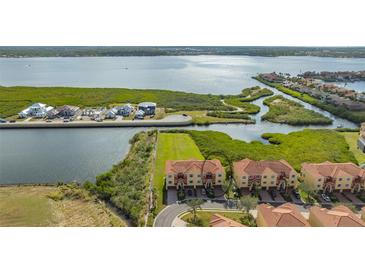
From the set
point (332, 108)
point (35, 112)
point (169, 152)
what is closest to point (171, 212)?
point (169, 152)

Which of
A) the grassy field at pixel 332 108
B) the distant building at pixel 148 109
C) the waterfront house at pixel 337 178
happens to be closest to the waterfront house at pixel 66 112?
the distant building at pixel 148 109

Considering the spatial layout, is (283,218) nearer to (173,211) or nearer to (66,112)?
(173,211)

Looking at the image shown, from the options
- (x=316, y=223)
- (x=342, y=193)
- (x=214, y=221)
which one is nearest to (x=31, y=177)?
(x=214, y=221)

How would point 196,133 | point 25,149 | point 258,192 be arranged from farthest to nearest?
1. point 196,133
2. point 25,149
3. point 258,192

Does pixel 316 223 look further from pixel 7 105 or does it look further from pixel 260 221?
pixel 7 105

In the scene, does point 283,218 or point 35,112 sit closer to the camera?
point 283,218

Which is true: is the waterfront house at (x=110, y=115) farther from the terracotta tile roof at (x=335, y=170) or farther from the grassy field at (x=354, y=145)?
the grassy field at (x=354, y=145)

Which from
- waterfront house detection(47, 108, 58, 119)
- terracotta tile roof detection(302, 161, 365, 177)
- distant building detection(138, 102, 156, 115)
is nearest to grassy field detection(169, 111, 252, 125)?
distant building detection(138, 102, 156, 115)
